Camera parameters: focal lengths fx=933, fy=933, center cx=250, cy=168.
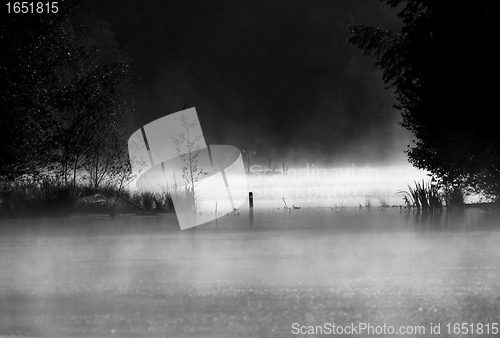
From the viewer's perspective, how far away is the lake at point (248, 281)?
9273mm

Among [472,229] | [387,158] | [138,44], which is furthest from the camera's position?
[138,44]

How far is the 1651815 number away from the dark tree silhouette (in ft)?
39.6

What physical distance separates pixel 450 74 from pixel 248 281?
523 inches

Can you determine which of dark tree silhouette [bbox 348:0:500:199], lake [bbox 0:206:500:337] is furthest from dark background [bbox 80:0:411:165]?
lake [bbox 0:206:500:337]

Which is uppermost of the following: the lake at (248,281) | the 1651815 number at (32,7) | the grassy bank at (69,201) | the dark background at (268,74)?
the dark background at (268,74)

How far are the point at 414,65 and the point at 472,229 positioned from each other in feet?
16.6

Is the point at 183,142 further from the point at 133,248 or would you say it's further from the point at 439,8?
the point at 133,248

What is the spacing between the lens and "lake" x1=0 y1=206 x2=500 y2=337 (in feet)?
30.4

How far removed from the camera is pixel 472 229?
74.2 feet

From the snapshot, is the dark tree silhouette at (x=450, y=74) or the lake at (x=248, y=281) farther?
the dark tree silhouette at (x=450, y=74)

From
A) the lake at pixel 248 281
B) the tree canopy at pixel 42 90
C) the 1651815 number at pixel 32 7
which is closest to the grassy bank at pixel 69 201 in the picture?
the tree canopy at pixel 42 90

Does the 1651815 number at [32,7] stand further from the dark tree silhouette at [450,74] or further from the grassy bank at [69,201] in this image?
the dark tree silhouette at [450,74]

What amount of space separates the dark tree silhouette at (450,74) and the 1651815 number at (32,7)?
1207 cm

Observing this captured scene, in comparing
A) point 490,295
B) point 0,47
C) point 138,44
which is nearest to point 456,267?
point 490,295
